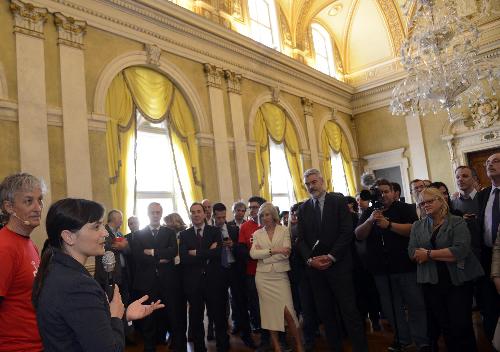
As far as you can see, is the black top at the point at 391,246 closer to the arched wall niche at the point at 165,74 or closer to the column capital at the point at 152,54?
the arched wall niche at the point at 165,74

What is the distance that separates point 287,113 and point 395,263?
7.01m

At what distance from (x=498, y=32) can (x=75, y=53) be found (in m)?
10.1

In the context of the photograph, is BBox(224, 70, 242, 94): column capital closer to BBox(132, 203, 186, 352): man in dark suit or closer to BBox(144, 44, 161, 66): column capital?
BBox(144, 44, 161, 66): column capital

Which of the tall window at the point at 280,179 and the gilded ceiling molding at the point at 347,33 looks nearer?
the tall window at the point at 280,179

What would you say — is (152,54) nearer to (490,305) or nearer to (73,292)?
(490,305)

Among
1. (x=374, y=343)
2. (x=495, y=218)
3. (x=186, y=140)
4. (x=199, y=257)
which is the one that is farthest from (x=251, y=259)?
(x=186, y=140)

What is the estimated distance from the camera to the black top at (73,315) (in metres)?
1.38

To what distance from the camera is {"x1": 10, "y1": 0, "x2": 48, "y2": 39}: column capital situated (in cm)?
561

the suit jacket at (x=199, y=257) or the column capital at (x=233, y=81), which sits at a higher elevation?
the column capital at (x=233, y=81)

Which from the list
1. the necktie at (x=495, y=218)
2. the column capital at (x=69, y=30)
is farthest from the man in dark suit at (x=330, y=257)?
the column capital at (x=69, y=30)

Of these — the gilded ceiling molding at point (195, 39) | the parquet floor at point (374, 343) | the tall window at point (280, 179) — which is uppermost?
the gilded ceiling molding at point (195, 39)

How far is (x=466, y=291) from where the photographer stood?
3080 mm

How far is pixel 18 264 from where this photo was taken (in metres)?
1.90

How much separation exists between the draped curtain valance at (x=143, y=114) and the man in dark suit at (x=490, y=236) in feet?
16.0
